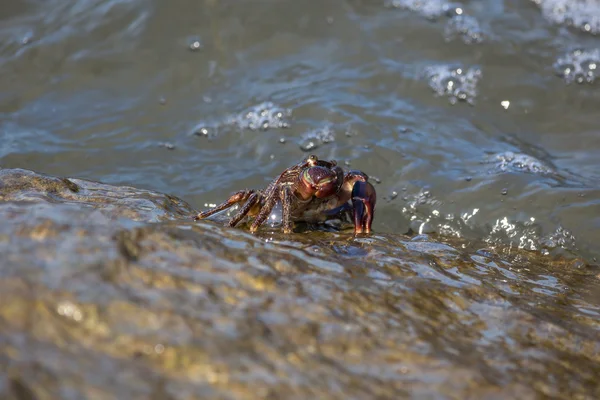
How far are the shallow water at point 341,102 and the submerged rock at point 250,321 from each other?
1858 millimetres

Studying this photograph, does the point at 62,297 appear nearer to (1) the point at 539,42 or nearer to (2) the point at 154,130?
(2) the point at 154,130

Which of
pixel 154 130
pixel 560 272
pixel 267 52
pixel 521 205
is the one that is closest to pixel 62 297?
pixel 560 272

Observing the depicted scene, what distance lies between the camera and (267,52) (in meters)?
7.71

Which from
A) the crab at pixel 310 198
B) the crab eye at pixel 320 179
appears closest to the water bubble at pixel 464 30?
the crab at pixel 310 198

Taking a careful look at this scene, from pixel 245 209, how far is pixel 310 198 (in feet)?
1.51

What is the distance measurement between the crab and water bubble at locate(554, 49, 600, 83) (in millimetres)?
4076

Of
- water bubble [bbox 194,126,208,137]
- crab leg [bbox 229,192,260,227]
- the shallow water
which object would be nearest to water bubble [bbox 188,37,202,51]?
the shallow water

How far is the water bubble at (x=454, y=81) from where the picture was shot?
708 centimetres

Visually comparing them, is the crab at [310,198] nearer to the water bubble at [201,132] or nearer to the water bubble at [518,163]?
the water bubble at [518,163]

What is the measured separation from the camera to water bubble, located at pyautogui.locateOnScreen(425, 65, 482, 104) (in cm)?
708

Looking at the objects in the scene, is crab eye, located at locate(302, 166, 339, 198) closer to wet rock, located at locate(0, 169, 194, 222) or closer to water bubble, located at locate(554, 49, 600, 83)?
wet rock, located at locate(0, 169, 194, 222)

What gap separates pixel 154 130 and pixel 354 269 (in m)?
4.14

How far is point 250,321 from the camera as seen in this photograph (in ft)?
7.73

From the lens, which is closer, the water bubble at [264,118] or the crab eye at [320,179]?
the crab eye at [320,179]
